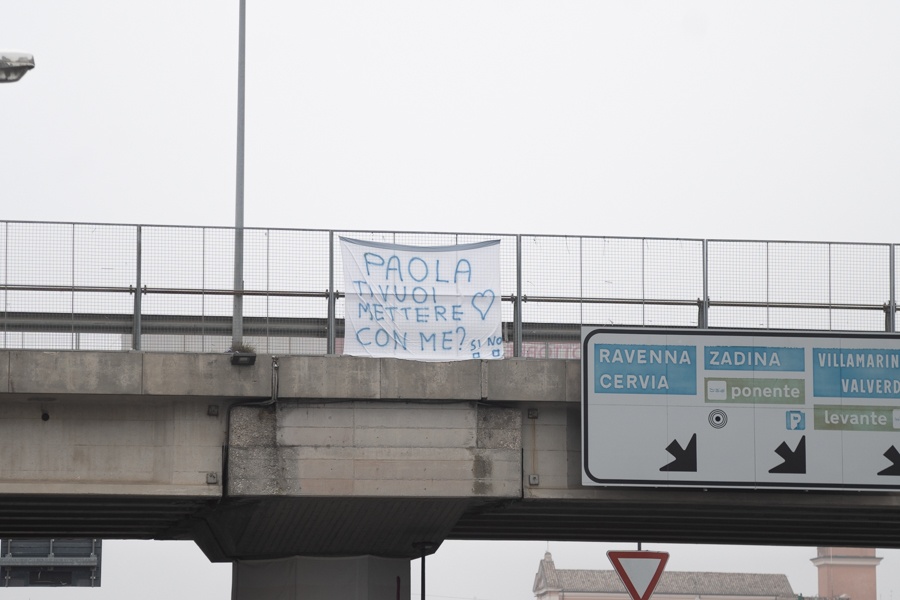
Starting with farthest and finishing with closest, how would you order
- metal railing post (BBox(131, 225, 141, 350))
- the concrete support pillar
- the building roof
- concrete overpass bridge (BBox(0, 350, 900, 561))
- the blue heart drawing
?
the building roof, the concrete support pillar, the blue heart drawing, metal railing post (BBox(131, 225, 141, 350)), concrete overpass bridge (BBox(0, 350, 900, 561))

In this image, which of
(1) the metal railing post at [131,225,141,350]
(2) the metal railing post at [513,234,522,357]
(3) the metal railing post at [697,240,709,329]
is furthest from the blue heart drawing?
(1) the metal railing post at [131,225,141,350]

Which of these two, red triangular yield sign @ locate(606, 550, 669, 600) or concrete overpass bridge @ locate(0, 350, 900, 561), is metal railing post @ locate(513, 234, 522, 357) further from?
red triangular yield sign @ locate(606, 550, 669, 600)

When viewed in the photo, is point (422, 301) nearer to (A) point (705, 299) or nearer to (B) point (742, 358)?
(A) point (705, 299)

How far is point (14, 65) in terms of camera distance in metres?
16.1

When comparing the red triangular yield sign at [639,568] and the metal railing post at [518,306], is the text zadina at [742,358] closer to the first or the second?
the metal railing post at [518,306]

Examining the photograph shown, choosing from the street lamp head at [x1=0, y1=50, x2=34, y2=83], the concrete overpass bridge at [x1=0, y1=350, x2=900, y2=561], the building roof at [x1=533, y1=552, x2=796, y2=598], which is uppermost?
the street lamp head at [x1=0, y1=50, x2=34, y2=83]

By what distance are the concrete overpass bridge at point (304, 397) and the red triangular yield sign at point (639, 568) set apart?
81.3 inches

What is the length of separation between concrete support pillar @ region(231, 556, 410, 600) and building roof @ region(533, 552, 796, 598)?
112686 millimetres

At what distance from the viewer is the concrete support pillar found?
20594 millimetres

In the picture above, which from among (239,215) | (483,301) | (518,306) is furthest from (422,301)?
(239,215)

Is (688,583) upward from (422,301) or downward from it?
downward

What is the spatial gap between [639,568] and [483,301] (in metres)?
4.23

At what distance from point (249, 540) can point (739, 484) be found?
6929mm

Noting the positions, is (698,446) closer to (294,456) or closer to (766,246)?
(766,246)
